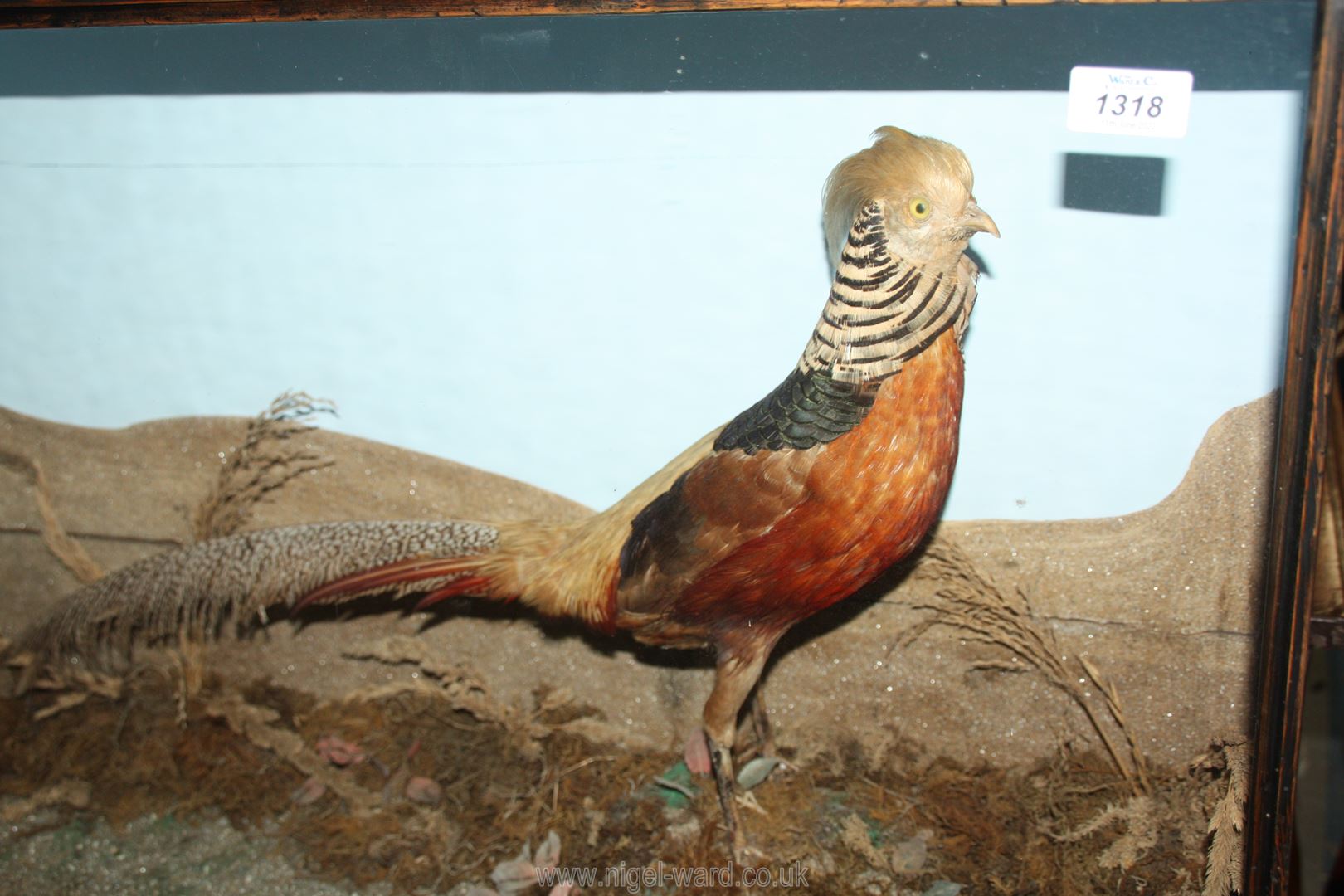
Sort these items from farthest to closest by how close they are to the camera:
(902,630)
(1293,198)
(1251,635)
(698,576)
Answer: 1. (902,630)
2. (1251,635)
3. (698,576)
4. (1293,198)

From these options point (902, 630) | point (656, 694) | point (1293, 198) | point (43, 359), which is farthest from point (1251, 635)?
point (43, 359)

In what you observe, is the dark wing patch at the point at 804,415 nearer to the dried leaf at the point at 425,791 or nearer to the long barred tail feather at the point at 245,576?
the long barred tail feather at the point at 245,576

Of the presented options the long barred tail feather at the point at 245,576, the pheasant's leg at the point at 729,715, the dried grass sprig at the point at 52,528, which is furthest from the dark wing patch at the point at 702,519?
the dried grass sprig at the point at 52,528

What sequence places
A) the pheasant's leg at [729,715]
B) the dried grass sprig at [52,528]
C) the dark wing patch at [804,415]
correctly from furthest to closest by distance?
the dried grass sprig at [52,528] → the pheasant's leg at [729,715] → the dark wing patch at [804,415]

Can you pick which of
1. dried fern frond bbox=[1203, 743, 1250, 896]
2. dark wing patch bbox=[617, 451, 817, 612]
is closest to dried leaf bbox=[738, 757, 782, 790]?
dark wing patch bbox=[617, 451, 817, 612]

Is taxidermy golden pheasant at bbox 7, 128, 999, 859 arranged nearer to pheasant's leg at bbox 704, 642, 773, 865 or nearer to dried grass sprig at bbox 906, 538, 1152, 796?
pheasant's leg at bbox 704, 642, 773, 865

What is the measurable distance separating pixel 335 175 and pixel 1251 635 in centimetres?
233

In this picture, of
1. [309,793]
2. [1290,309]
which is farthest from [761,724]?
[1290,309]

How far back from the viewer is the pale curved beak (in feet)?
5.46

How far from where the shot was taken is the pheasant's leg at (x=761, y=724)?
7.72 ft

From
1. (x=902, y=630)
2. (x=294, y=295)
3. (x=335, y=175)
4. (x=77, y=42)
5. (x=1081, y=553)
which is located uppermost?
(x=77, y=42)

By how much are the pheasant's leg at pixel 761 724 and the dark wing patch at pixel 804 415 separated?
775mm

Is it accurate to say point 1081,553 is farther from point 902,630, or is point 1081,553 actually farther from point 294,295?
point 294,295

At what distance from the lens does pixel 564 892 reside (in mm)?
2145
